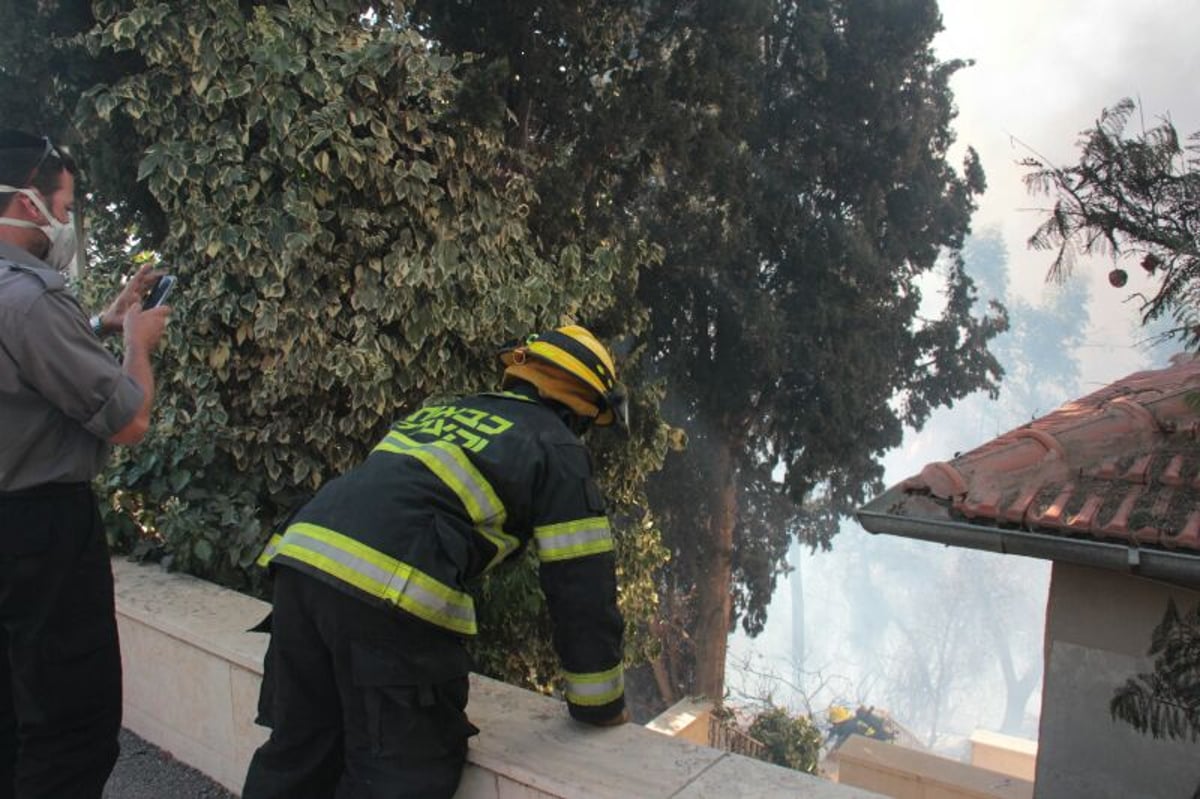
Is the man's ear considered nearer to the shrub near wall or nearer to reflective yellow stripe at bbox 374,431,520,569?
reflective yellow stripe at bbox 374,431,520,569

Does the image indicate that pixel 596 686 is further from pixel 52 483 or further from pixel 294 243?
pixel 294 243

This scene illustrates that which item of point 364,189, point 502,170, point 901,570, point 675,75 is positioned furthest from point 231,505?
point 901,570

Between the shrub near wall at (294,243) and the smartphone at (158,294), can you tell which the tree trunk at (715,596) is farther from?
the smartphone at (158,294)

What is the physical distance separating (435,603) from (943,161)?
1229cm

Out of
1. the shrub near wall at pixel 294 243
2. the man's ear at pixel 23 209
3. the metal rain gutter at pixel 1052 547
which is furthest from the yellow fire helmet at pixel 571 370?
the shrub near wall at pixel 294 243

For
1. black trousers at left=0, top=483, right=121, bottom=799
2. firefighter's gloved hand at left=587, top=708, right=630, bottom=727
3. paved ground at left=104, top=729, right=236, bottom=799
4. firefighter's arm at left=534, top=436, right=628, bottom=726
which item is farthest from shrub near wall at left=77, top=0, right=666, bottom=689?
firefighter's arm at left=534, top=436, right=628, bottom=726

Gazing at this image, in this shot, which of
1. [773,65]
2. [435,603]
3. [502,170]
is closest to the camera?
[435,603]

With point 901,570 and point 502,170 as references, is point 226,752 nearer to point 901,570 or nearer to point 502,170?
point 502,170

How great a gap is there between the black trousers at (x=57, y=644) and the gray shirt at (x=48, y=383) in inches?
3.3

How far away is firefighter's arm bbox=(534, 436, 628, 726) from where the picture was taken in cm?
193

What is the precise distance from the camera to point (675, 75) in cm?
785

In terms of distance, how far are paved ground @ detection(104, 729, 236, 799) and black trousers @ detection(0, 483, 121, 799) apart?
2.24ft

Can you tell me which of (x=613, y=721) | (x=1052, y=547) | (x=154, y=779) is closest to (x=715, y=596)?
(x=1052, y=547)

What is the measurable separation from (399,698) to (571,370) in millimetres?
818
